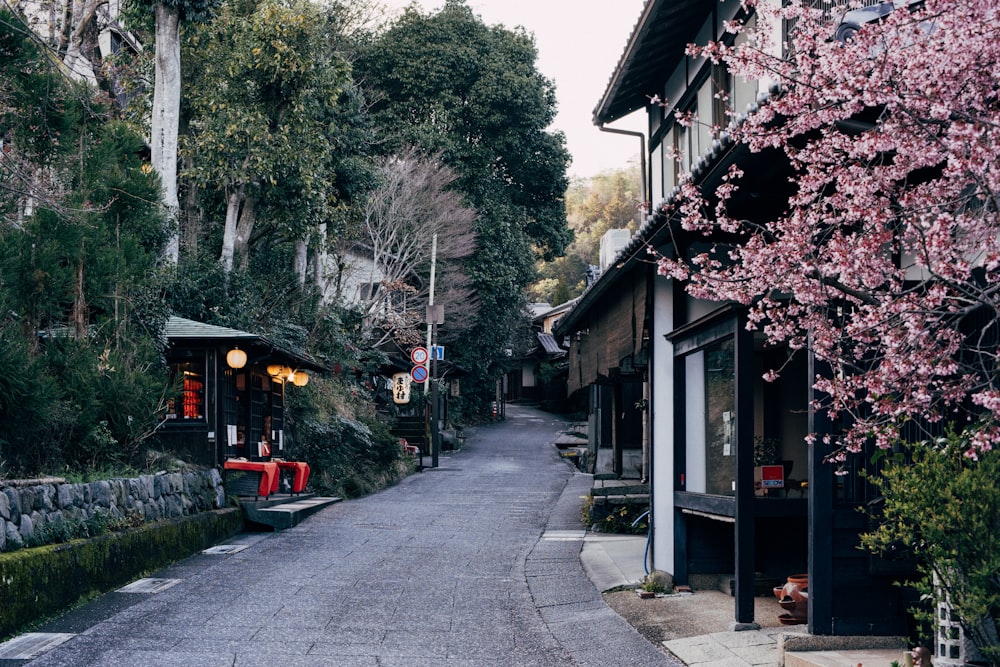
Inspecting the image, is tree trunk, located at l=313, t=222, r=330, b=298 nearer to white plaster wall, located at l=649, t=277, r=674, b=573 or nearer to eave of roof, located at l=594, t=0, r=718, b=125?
eave of roof, located at l=594, t=0, r=718, b=125

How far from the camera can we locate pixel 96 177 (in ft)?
48.2

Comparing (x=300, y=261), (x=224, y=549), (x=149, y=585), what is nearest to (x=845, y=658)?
(x=149, y=585)

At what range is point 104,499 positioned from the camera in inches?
508

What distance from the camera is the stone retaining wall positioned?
34.2 feet

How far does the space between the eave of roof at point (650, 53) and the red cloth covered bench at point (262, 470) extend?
893 cm

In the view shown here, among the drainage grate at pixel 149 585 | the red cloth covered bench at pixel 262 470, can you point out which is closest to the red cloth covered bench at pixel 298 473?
the red cloth covered bench at pixel 262 470

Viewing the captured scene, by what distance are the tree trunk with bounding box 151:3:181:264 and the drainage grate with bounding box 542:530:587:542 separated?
30.6 feet

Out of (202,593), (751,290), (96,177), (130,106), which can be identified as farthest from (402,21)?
(751,290)

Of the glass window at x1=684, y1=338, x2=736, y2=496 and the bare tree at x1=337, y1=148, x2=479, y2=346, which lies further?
the bare tree at x1=337, y1=148, x2=479, y2=346

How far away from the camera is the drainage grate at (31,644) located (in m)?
8.77

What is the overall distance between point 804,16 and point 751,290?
213 cm

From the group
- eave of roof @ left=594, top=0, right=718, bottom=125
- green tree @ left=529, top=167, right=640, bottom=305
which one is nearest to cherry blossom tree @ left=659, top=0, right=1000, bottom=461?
eave of roof @ left=594, top=0, right=718, bottom=125

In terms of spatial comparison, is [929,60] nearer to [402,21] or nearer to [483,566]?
[483,566]

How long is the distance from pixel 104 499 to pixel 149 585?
1.23m
